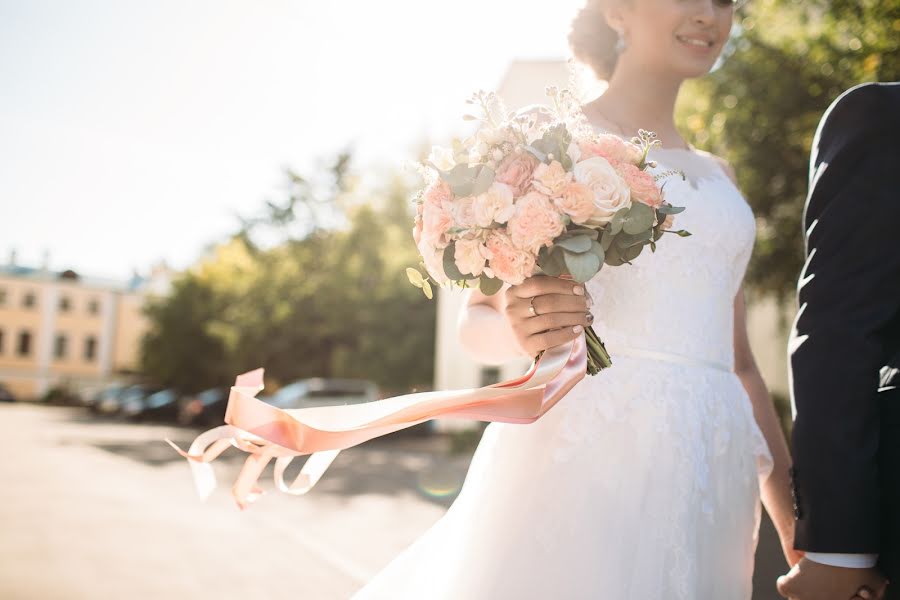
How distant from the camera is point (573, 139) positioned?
6.39 feet

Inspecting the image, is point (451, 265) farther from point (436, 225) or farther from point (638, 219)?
point (638, 219)

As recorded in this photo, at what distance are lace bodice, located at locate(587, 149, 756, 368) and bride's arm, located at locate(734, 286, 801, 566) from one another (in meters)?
0.22

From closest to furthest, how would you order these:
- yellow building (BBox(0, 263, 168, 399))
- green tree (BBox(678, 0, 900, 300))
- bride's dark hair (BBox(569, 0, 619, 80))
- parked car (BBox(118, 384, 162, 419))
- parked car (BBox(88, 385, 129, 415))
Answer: bride's dark hair (BBox(569, 0, 619, 80)) < green tree (BBox(678, 0, 900, 300)) < parked car (BBox(118, 384, 162, 419)) < parked car (BBox(88, 385, 129, 415)) < yellow building (BBox(0, 263, 168, 399))

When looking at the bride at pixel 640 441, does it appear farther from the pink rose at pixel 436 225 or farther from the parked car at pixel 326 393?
the parked car at pixel 326 393

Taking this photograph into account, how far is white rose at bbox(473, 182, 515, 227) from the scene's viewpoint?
1866mm

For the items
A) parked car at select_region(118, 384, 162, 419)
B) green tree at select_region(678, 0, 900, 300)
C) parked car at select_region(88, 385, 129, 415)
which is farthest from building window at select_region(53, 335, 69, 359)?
green tree at select_region(678, 0, 900, 300)

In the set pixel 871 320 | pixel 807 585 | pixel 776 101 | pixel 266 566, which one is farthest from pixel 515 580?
pixel 776 101

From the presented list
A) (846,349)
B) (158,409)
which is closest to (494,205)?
(846,349)

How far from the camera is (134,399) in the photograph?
1676 inches

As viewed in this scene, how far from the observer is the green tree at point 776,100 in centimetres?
1052

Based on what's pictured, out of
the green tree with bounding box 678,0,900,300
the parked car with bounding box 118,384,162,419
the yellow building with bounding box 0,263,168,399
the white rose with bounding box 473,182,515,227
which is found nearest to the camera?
the white rose with bounding box 473,182,515,227

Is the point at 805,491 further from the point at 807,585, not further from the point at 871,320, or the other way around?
the point at 871,320

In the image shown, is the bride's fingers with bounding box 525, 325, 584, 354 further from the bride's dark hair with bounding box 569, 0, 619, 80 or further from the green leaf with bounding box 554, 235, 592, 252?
the bride's dark hair with bounding box 569, 0, 619, 80

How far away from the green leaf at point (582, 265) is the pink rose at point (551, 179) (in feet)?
0.50
